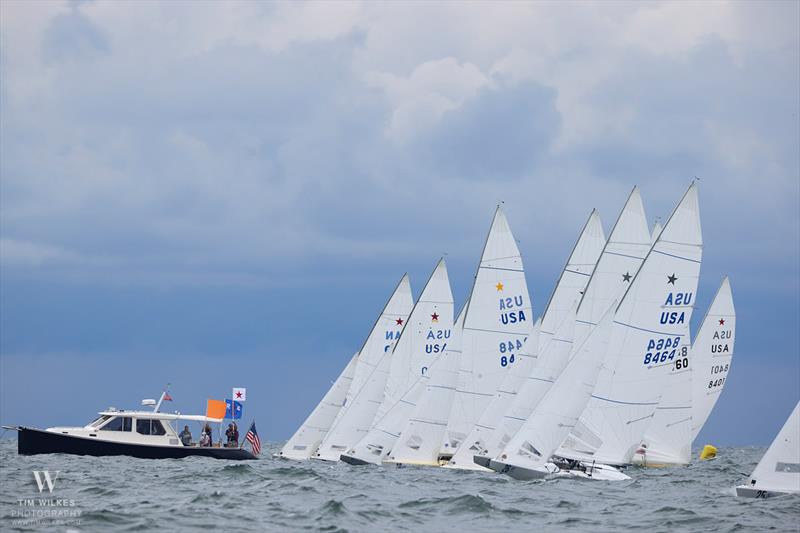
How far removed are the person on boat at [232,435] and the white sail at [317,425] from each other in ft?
9.59

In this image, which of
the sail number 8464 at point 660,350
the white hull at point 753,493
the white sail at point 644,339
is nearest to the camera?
the white hull at point 753,493

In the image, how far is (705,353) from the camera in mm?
68375

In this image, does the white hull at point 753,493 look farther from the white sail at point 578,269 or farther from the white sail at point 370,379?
the white sail at point 370,379

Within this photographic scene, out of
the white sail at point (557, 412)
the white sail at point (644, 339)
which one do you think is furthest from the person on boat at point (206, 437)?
the white sail at point (644, 339)

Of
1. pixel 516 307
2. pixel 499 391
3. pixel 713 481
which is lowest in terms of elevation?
pixel 713 481

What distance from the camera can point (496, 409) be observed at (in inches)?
2036

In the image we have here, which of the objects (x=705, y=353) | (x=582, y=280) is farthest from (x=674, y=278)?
(x=705, y=353)

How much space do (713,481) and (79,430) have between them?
93.6 ft

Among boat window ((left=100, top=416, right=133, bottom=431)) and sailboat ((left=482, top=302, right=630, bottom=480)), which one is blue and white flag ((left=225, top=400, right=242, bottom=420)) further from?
sailboat ((left=482, top=302, right=630, bottom=480))

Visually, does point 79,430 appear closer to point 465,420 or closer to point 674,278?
point 465,420

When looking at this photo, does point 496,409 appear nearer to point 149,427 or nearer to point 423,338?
point 423,338

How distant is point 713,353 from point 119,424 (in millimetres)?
32969

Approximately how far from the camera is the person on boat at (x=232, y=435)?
61.0m

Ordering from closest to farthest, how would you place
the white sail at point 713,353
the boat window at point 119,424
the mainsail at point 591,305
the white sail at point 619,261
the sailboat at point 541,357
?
the mainsail at point 591,305
the sailboat at point 541,357
the white sail at point 619,261
the boat window at point 119,424
the white sail at point 713,353
